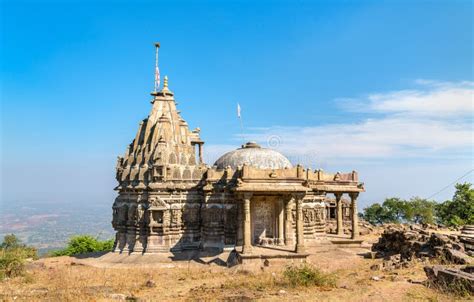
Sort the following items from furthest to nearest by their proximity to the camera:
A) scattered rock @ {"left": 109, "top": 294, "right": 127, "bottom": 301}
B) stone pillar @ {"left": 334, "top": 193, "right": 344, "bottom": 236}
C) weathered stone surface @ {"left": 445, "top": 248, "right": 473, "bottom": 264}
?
stone pillar @ {"left": 334, "top": 193, "right": 344, "bottom": 236} < weathered stone surface @ {"left": 445, "top": 248, "right": 473, "bottom": 264} < scattered rock @ {"left": 109, "top": 294, "right": 127, "bottom": 301}

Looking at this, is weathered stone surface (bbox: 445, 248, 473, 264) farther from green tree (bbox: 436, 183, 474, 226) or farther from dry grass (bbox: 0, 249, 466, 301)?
green tree (bbox: 436, 183, 474, 226)

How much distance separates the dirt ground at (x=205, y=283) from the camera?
13289 millimetres

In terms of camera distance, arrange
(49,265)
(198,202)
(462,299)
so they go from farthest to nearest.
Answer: (198,202) → (49,265) → (462,299)

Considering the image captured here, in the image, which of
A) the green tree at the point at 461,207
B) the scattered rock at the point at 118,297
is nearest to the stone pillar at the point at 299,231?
the scattered rock at the point at 118,297

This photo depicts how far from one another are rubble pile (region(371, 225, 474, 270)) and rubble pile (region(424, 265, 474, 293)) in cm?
338

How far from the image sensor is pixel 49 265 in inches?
953

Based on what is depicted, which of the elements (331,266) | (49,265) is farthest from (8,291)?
(331,266)

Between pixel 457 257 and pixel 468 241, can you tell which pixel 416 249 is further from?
pixel 457 257

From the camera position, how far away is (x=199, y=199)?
25.8m

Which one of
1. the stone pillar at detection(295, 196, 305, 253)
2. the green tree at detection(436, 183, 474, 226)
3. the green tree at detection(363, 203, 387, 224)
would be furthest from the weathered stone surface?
the green tree at detection(363, 203, 387, 224)

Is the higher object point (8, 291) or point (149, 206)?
point (149, 206)

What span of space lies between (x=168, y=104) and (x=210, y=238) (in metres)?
10.3

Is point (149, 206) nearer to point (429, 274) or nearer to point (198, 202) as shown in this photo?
point (198, 202)

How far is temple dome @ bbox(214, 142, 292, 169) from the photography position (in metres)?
25.9
